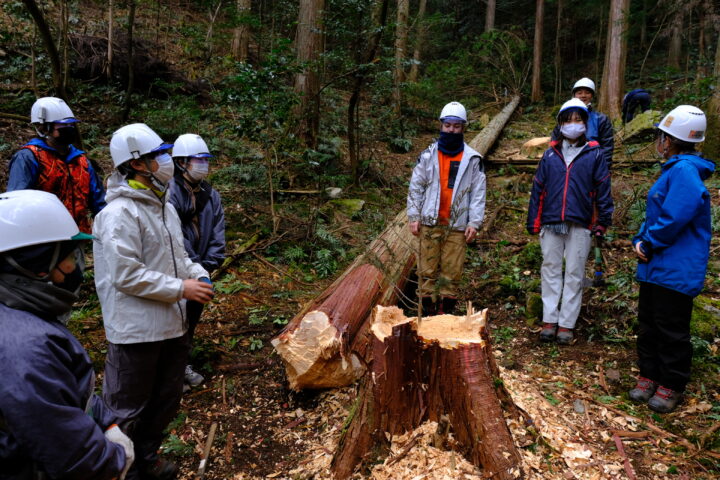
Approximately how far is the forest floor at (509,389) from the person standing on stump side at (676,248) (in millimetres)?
305

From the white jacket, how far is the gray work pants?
3.54 metres

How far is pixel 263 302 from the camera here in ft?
17.4

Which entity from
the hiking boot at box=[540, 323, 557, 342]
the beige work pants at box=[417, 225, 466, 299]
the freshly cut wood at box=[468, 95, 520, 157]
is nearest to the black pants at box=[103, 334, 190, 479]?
the beige work pants at box=[417, 225, 466, 299]

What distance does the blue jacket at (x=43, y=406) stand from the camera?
1.39 meters

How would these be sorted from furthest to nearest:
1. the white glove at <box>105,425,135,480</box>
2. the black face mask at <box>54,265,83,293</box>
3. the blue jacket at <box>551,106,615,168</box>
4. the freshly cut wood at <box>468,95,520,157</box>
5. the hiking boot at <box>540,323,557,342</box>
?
the freshly cut wood at <box>468,95,520,157</box> → the blue jacket at <box>551,106,615,168</box> → the hiking boot at <box>540,323,557,342</box> → the white glove at <box>105,425,135,480</box> → the black face mask at <box>54,265,83,293</box>

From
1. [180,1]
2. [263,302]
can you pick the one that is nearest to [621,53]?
[263,302]

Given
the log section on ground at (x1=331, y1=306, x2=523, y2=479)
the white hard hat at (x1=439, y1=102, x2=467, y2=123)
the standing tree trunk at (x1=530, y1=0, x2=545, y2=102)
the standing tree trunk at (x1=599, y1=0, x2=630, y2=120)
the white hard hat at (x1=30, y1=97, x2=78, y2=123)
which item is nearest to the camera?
the log section on ground at (x1=331, y1=306, x2=523, y2=479)

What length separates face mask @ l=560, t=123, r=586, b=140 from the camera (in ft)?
13.6

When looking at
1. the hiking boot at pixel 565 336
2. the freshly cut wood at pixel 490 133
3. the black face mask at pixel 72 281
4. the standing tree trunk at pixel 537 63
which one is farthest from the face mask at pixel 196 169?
the standing tree trunk at pixel 537 63

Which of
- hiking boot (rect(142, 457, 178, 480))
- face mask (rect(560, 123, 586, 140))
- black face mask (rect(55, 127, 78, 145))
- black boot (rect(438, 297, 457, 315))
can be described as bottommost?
hiking boot (rect(142, 457, 178, 480))

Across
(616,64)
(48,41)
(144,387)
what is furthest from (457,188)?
(616,64)

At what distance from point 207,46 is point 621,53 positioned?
1216 centimetres

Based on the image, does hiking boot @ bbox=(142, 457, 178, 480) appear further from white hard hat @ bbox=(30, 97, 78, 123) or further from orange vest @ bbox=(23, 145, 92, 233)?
white hard hat @ bbox=(30, 97, 78, 123)

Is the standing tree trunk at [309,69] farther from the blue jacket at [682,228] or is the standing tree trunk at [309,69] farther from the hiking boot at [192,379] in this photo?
the blue jacket at [682,228]
